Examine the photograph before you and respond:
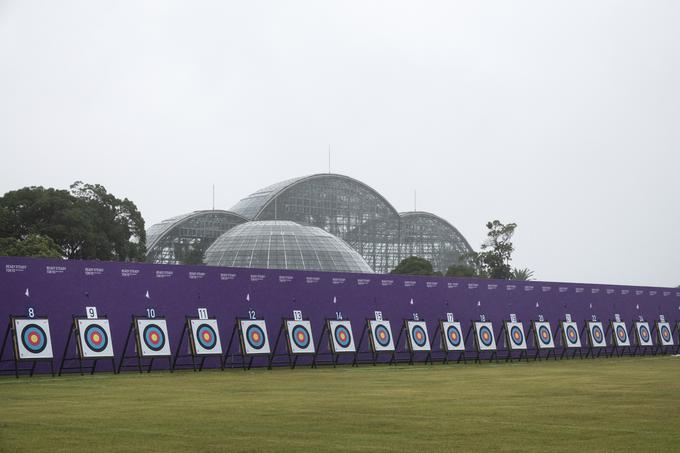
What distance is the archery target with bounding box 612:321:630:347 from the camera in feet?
127

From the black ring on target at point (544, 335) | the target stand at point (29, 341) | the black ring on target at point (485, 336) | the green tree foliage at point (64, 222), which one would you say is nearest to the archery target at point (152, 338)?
the target stand at point (29, 341)

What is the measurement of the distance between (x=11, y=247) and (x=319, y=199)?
225 feet

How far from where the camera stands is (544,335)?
35.4 metres

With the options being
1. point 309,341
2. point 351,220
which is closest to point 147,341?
point 309,341

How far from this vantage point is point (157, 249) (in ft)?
339

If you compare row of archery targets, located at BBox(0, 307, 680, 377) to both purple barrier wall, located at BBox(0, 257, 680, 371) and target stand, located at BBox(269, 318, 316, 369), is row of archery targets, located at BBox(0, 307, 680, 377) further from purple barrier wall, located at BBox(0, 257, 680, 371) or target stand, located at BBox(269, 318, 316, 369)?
purple barrier wall, located at BBox(0, 257, 680, 371)

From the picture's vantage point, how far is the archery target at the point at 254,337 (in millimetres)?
25922

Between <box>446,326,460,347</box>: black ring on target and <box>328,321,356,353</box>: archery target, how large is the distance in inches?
180

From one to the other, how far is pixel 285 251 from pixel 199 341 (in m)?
52.1

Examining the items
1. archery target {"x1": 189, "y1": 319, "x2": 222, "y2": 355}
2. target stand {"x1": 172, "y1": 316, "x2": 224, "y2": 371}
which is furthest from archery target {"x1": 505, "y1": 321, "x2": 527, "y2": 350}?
archery target {"x1": 189, "y1": 319, "x2": 222, "y2": 355}

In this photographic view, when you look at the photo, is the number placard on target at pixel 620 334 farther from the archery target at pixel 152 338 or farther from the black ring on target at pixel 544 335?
the archery target at pixel 152 338

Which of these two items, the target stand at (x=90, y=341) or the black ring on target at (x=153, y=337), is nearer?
the target stand at (x=90, y=341)

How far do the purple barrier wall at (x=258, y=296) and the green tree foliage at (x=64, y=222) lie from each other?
27163 millimetres

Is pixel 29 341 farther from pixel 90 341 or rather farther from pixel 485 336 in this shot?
pixel 485 336
